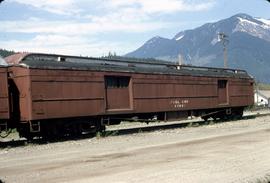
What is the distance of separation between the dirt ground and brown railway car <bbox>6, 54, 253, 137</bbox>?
1.53 metres

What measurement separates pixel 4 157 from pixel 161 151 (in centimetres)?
493

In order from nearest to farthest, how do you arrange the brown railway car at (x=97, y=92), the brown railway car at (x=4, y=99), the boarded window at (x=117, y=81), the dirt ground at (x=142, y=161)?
the dirt ground at (x=142, y=161), the brown railway car at (x=4, y=99), the brown railway car at (x=97, y=92), the boarded window at (x=117, y=81)

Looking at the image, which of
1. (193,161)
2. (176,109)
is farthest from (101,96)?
(193,161)

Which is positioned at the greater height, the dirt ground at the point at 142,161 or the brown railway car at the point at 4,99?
the brown railway car at the point at 4,99

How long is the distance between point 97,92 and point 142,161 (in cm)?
933

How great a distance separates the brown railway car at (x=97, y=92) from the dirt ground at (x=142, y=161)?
1532 millimetres

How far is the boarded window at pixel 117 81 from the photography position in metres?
22.8

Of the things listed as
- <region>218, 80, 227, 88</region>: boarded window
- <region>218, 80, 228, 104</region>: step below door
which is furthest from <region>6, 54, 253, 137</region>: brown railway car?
<region>218, 80, 227, 88</region>: boarded window

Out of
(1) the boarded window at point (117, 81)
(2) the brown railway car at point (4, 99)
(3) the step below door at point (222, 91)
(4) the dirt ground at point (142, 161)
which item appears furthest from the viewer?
→ (3) the step below door at point (222, 91)

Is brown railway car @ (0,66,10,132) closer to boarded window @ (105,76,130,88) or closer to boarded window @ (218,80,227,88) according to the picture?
boarded window @ (105,76,130,88)

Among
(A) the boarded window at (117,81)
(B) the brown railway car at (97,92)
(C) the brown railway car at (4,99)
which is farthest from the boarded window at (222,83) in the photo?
(C) the brown railway car at (4,99)

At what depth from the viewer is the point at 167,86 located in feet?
86.1

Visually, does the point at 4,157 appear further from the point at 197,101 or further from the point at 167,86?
the point at 197,101

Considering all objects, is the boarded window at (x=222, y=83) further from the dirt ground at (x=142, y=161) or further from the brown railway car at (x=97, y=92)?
the dirt ground at (x=142, y=161)
